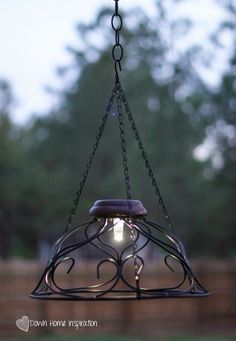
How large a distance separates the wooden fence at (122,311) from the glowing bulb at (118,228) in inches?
379

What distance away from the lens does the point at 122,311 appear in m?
12.5

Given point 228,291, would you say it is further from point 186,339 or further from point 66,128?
point 66,128

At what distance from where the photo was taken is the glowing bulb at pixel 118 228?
→ 2490mm

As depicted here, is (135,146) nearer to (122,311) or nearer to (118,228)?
(122,311)

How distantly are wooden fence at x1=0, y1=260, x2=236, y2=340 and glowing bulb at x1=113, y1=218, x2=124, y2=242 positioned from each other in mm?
9621

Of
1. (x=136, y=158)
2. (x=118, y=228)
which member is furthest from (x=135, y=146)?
(x=118, y=228)

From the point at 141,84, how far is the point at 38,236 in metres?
9.60

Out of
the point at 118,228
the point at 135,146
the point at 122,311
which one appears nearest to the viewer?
the point at 118,228

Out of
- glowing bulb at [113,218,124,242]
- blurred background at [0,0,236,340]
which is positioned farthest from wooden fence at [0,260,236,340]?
glowing bulb at [113,218,124,242]

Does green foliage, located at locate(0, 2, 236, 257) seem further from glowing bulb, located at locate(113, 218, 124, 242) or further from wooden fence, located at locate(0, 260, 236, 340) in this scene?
glowing bulb, located at locate(113, 218, 124, 242)

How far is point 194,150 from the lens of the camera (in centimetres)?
1598

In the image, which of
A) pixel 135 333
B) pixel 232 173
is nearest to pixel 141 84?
pixel 232 173

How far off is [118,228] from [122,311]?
10.2 meters

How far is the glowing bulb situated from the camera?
2490mm
